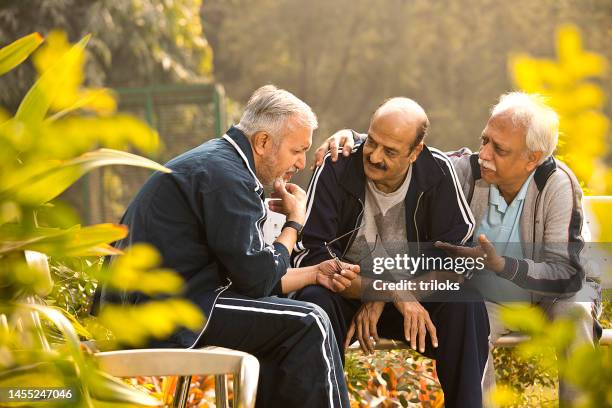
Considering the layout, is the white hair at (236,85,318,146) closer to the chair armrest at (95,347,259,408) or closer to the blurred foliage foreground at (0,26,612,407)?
the chair armrest at (95,347,259,408)

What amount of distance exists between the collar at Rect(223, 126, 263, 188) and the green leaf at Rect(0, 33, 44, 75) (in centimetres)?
198

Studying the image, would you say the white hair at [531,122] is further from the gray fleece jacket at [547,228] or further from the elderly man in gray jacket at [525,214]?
the gray fleece jacket at [547,228]

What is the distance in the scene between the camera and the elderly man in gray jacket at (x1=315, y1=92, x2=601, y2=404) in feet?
13.7

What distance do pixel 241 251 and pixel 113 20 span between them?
14699 mm

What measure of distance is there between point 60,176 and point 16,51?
1.04 feet

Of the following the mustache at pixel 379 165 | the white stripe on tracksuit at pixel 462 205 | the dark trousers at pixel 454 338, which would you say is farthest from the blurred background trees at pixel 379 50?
the dark trousers at pixel 454 338

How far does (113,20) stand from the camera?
17406mm

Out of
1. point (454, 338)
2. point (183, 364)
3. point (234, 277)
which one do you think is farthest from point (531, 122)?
point (183, 364)

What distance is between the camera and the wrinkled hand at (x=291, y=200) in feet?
12.7

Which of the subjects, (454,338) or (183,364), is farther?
(454,338)

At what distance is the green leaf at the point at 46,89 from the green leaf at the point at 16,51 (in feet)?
0.34

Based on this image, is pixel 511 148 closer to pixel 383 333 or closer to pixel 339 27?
pixel 383 333

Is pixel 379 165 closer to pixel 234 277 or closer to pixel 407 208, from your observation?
pixel 407 208

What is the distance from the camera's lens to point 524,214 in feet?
14.2
